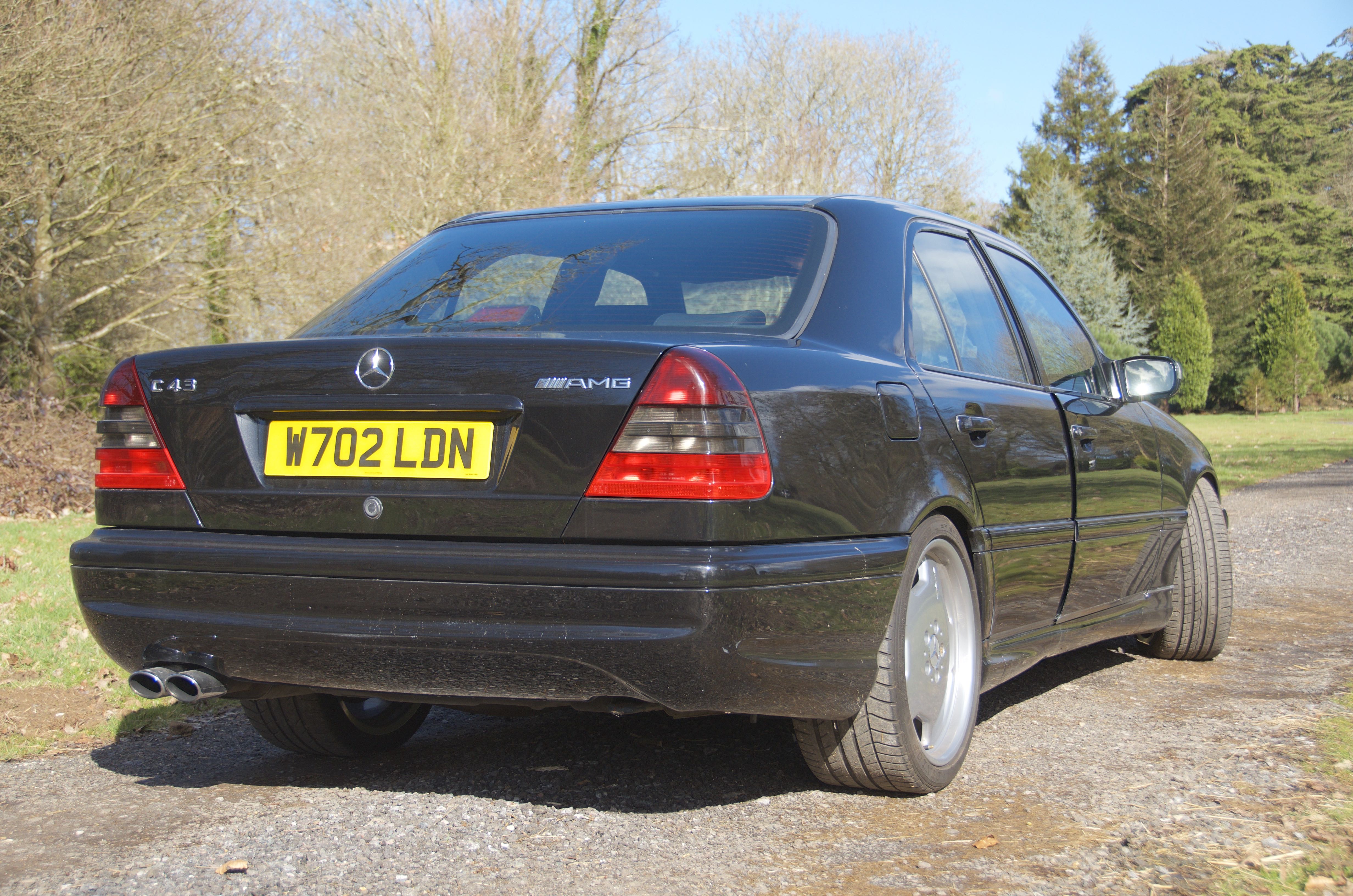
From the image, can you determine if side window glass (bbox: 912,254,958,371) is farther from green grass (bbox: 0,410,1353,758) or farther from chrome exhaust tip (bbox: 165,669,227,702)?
chrome exhaust tip (bbox: 165,669,227,702)

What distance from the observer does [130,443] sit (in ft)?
9.63

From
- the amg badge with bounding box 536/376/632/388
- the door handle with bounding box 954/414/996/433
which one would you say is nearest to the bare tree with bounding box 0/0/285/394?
the amg badge with bounding box 536/376/632/388

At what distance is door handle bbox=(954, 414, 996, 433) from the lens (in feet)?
10.4

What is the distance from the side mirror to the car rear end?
2004 millimetres

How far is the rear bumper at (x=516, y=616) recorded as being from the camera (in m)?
2.42

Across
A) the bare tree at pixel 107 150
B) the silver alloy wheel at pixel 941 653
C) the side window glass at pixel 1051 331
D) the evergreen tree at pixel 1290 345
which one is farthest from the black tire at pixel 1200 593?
the evergreen tree at pixel 1290 345

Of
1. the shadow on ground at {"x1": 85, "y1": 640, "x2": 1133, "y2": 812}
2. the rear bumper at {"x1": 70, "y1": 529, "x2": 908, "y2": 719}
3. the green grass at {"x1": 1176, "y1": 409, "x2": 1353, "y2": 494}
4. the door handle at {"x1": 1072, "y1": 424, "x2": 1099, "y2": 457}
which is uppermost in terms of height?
the door handle at {"x1": 1072, "y1": 424, "x2": 1099, "y2": 457}

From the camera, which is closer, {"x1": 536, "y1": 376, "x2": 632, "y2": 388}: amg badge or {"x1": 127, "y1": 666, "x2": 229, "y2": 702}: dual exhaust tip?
{"x1": 536, "y1": 376, "x2": 632, "y2": 388}: amg badge

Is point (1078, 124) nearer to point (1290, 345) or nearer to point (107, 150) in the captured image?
point (1290, 345)

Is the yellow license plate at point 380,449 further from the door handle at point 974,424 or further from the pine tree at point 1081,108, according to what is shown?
the pine tree at point 1081,108

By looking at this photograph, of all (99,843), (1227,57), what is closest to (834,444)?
(99,843)

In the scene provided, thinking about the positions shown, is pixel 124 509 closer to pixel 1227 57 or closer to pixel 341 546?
pixel 341 546

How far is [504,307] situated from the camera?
3.10 metres

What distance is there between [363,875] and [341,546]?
27.4 inches
